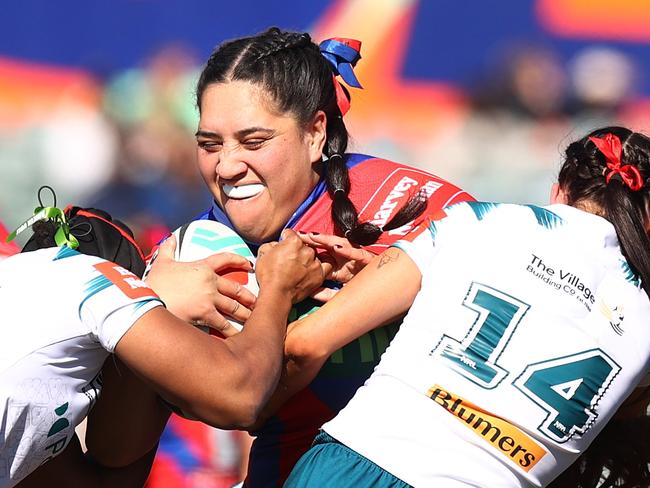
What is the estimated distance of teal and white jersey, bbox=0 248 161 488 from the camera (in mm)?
1775

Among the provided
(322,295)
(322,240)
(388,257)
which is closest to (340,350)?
(322,295)

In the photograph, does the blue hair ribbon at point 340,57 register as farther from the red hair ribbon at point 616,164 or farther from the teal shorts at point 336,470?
the teal shorts at point 336,470

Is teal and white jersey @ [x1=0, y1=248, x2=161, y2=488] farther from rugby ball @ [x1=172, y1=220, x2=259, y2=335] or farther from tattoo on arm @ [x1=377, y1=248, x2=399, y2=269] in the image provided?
tattoo on arm @ [x1=377, y1=248, x2=399, y2=269]

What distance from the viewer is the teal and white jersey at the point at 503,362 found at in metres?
1.78

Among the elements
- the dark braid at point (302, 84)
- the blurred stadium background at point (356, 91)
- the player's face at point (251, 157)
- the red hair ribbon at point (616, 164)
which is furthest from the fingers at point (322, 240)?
the blurred stadium background at point (356, 91)

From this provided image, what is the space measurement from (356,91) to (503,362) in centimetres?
295

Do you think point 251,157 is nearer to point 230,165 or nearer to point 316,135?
point 230,165

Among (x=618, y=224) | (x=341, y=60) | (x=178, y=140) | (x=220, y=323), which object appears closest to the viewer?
(x=618, y=224)

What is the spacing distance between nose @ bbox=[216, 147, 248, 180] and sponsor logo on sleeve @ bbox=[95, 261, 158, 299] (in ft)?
1.54

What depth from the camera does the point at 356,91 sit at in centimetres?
457

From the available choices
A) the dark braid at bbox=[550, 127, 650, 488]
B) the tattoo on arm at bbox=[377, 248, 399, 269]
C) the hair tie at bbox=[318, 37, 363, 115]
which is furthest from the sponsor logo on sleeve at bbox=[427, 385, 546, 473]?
the hair tie at bbox=[318, 37, 363, 115]

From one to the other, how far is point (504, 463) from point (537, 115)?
320cm

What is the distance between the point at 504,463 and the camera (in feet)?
Answer: 5.88

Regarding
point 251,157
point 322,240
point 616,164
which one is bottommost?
point 322,240
